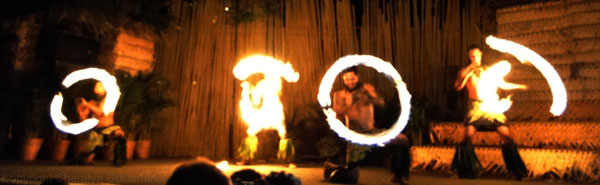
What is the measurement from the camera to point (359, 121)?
631cm

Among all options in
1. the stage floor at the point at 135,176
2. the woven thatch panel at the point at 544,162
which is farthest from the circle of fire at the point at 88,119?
the woven thatch panel at the point at 544,162

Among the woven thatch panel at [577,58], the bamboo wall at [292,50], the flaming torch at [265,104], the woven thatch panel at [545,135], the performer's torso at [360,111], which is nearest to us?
the performer's torso at [360,111]

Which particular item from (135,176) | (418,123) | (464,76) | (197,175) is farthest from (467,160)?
(197,175)

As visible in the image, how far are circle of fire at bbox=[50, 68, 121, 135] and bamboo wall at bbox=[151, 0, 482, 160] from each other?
184 cm

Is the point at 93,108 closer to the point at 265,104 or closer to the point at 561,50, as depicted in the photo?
the point at 265,104

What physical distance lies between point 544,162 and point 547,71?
1.20m

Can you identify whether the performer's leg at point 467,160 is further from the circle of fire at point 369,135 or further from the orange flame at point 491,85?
the circle of fire at point 369,135

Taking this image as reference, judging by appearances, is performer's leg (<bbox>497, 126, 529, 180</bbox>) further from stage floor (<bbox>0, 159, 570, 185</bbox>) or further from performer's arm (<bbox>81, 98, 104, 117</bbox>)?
performer's arm (<bbox>81, 98, 104, 117</bbox>)

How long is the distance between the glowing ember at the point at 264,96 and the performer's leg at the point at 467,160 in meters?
3.17

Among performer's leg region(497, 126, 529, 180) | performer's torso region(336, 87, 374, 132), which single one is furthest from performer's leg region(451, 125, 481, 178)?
performer's torso region(336, 87, 374, 132)

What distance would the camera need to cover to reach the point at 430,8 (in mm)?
9852

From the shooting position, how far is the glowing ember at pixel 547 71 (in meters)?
6.45

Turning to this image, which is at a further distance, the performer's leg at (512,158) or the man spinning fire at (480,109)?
the man spinning fire at (480,109)

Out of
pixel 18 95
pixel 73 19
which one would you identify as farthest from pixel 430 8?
pixel 18 95
